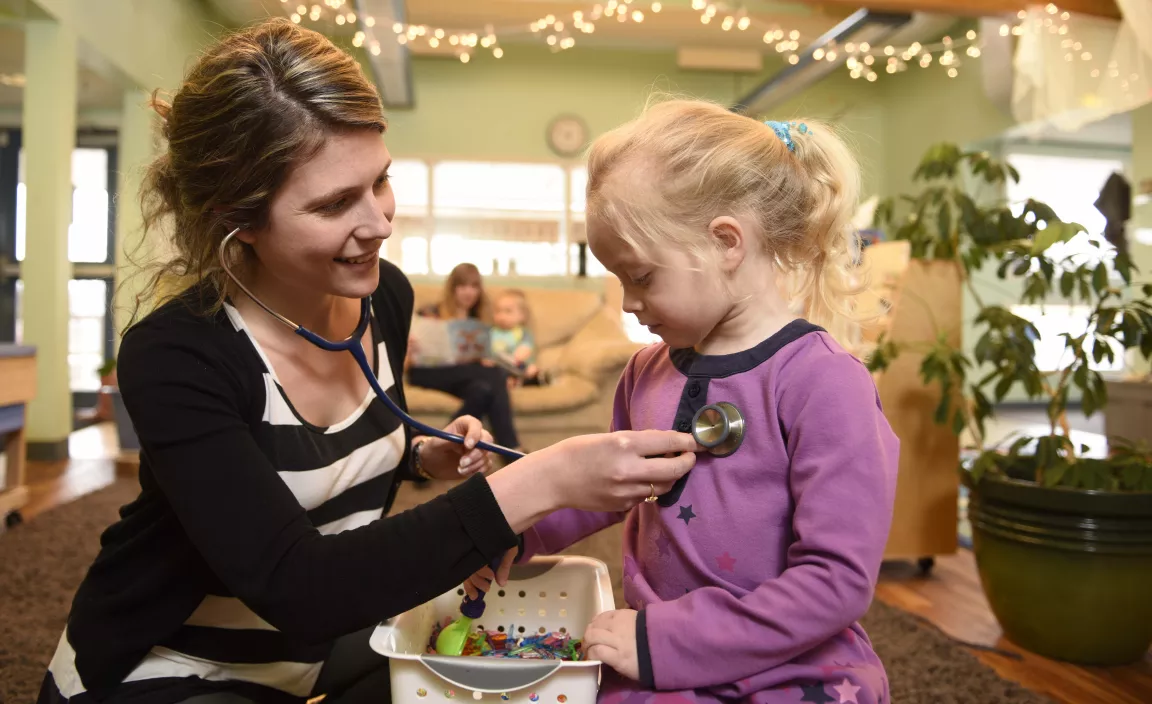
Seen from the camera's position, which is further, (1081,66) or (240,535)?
(1081,66)

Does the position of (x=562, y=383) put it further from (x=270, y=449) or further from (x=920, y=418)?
(x=270, y=449)

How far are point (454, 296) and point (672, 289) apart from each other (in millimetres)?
3375

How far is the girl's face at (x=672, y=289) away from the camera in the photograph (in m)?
0.86

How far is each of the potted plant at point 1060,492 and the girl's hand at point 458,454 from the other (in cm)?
131

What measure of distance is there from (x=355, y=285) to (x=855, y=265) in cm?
64

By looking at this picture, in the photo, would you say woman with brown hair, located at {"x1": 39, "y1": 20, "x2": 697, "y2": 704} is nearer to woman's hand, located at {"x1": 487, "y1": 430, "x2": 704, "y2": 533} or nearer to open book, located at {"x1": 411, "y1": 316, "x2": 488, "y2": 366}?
woman's hand, located at {"x1": 487, "y1": 430, "x2": 704, "y2": 533}

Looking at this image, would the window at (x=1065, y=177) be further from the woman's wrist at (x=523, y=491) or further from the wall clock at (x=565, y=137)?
the woman's wrist at (x=523, y=491)

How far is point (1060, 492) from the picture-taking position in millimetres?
1715

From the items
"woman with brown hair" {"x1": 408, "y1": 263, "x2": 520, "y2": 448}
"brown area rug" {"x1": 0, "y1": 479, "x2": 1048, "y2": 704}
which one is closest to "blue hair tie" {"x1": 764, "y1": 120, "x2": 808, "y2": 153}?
"brown area rug" {"x1": 0, "y1": 479, "x2": 1048, "y2": 704}

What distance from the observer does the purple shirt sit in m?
0.74

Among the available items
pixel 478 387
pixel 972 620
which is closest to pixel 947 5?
pixel 478 387

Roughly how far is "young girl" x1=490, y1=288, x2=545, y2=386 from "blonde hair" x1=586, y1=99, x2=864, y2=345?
322 cm

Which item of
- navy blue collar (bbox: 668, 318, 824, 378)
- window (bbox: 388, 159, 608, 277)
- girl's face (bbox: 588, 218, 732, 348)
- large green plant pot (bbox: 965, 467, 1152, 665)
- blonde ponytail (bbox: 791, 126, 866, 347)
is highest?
window (bbox: 388, 159, 608, 277)

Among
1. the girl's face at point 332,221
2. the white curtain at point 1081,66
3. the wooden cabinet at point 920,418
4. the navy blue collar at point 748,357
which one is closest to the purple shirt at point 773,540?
the navy blue collar at point 748,357
